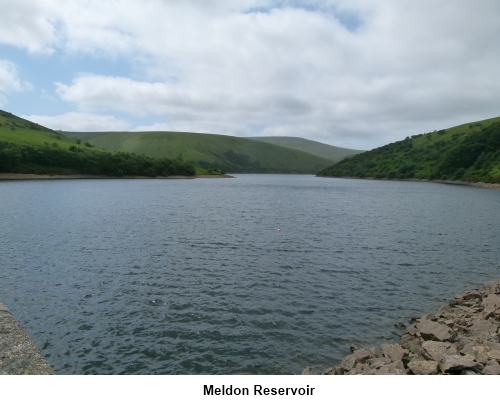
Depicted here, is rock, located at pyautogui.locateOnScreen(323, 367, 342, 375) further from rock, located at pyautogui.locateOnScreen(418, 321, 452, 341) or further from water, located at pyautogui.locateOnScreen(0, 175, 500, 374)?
rock, located at pyautogui.locateOnScreen(418, 321, 452, 341)

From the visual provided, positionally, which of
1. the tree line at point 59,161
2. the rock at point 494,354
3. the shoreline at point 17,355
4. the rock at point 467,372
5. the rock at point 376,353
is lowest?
the shoreline at point 17,355

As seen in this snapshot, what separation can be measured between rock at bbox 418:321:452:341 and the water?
1.91m

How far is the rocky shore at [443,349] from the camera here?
11.4 m

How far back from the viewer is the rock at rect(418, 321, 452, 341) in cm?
1492

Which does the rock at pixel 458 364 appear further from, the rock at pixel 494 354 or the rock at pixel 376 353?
the rock at pixel 376 353

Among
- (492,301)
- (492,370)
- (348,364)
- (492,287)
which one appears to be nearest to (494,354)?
(492,370)

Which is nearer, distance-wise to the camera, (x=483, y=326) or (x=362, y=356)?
(x=362, y=356)

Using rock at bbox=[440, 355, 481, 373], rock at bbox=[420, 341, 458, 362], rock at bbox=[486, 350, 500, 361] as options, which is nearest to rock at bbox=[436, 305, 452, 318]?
rock at bbox=[420, 341, 458, 362]

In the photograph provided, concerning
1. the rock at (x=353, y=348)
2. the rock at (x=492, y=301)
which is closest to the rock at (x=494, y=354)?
the rock at (x=353, y=348)

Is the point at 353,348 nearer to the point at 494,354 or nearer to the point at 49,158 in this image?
the point at 494,354

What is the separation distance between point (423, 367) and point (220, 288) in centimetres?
1369

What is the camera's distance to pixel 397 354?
523 inches

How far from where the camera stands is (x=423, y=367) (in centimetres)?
1152
